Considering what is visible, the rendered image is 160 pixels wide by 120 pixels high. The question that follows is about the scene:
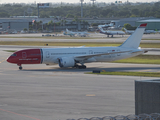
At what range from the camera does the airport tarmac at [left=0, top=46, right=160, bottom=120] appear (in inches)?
900

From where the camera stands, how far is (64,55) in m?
51.9

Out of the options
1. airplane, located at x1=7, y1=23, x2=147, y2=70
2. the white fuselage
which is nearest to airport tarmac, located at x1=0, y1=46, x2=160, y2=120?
airplane, located at x1=7, y1=23, x2=147, y2=70

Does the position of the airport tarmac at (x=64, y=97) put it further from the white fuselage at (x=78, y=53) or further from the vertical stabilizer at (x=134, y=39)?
the vertical stabilizer at (x=134, y=39)

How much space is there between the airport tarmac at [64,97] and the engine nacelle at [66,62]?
8.99m

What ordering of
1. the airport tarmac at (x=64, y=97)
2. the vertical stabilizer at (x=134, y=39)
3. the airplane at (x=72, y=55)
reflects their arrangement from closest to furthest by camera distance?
the airport tarmac at (x=64, y=97) → the airplane at (x=72, y=55) → the vertical stabilizer at (x=134, y=39)

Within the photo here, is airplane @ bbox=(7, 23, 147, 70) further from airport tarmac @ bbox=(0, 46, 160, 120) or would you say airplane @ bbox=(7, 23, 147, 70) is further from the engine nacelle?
airport tarmac @ bbox=(0, 46, 160, 120)

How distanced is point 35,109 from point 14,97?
5.26m

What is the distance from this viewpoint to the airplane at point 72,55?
165 feet

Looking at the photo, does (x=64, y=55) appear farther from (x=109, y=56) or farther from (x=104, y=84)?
(x=104, y=84)

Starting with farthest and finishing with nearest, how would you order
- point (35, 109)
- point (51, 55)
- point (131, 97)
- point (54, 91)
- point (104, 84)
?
1. point (51, 55)
2. point (104, 84)
3. point (54, 91)
4. point (131, 97)
5. point (35, 109)

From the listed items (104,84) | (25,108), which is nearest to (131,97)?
(104,84)

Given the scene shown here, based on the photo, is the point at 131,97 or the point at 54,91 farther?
the point at 54,91

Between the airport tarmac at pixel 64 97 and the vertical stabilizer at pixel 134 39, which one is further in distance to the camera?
the vertical stabilizer at pixel 134 39

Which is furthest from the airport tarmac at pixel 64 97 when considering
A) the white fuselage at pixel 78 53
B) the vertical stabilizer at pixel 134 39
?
the vertical stabilizer at pixel 134 39
